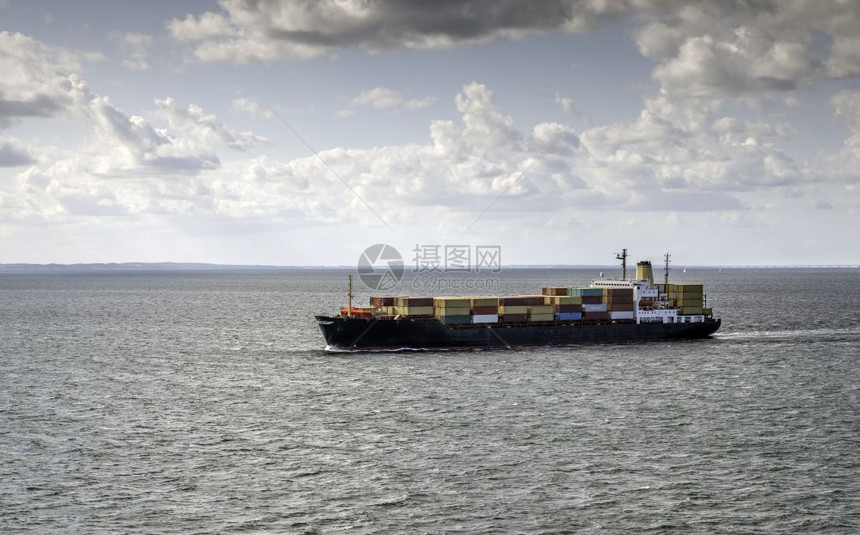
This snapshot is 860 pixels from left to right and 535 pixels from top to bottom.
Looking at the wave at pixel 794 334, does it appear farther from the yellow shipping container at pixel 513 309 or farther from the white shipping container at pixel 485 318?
the white shipping container at pixel 485 318

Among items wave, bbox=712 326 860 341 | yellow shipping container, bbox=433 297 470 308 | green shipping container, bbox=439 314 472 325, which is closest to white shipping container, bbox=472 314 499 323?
green shipping container, bbox=439 314 472 325

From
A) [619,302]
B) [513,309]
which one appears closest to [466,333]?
[513,309]

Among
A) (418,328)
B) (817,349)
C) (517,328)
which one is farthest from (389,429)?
(817,349)

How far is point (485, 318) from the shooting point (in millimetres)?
85375

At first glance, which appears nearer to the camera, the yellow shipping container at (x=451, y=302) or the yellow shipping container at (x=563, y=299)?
the yellow shipping container at (x=451, y=302)

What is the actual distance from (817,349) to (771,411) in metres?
39.0

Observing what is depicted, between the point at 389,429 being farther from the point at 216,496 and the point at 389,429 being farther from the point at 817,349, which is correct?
the point at 817,349

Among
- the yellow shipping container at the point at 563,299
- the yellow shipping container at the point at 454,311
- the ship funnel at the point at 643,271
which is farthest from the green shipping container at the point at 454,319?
the ship funnel at the point at 643,271

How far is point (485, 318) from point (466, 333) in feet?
10.5

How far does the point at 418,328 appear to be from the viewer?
8131 centimetres

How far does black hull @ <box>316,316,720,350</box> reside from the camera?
265 ft

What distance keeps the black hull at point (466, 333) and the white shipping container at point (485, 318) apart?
25.6 inches

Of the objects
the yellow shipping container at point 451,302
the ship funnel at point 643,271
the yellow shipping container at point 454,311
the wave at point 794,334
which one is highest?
the ship funnel at point 643,271

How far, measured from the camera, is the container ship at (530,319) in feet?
267
